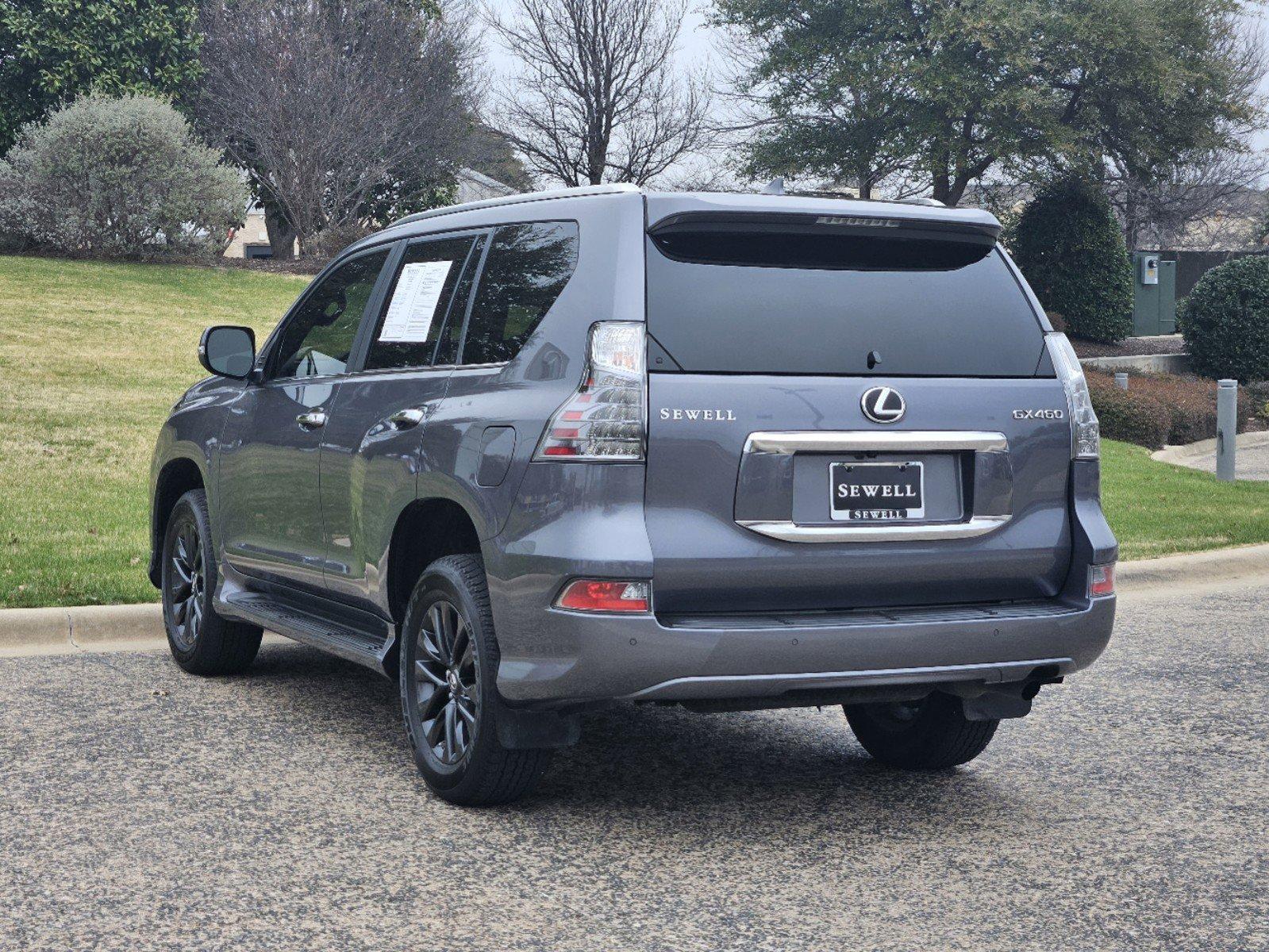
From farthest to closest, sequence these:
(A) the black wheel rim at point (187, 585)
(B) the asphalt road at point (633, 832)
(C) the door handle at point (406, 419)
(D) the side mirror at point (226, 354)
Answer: (A) the black wheel rim at point (187, 585)
(D) the side mirror at point (226, 354)
(C) the door handle at point (406, 419)
(B) the asphalt road at point (633, 832)

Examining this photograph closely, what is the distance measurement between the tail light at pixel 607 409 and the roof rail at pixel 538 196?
46 cm

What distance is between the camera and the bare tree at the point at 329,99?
35.4 metres

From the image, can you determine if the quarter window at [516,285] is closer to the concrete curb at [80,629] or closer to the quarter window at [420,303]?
the quarter window at [420,303]

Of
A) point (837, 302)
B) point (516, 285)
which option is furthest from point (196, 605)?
point (837, 302)

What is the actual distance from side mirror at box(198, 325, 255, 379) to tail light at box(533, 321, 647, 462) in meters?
2.57

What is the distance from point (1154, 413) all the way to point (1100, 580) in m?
17.0

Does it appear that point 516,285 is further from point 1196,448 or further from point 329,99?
point 329,99

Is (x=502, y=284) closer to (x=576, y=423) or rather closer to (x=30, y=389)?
(x=576, y=423)

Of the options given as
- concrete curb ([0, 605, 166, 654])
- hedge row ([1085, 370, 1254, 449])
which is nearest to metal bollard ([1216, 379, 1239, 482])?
hedge row ([1085, 370, 1254, 449])

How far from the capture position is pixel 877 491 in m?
4.58

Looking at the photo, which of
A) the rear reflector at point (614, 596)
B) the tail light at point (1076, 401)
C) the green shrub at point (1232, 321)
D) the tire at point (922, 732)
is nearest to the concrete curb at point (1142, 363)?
the green shrub at point (1232, 321)

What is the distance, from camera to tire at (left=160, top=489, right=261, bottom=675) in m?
6.91

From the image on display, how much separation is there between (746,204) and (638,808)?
196 cm

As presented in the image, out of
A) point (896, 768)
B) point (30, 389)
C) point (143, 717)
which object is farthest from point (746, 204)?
point (30, 389)
